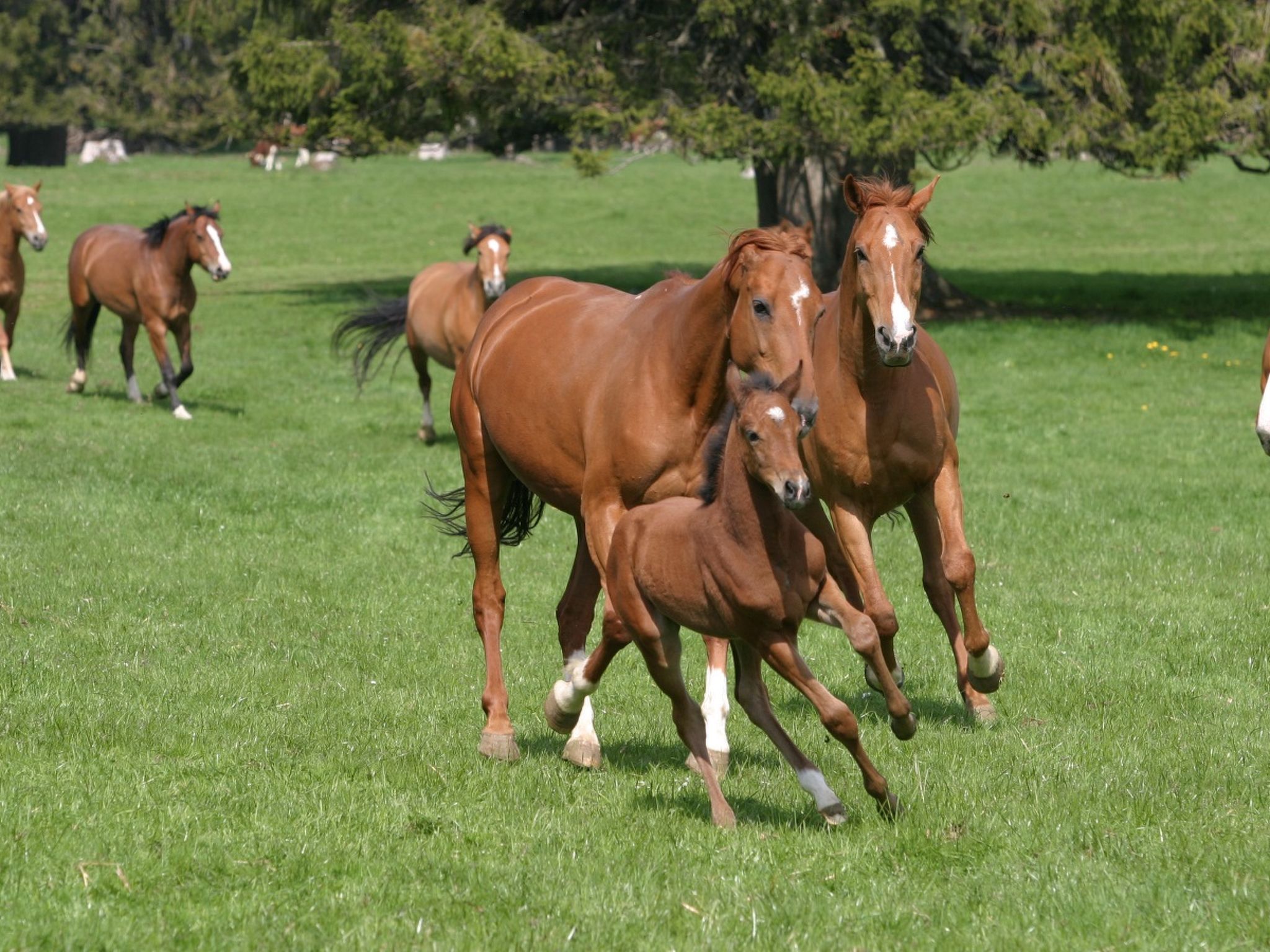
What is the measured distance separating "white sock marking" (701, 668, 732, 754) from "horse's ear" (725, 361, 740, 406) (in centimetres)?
177

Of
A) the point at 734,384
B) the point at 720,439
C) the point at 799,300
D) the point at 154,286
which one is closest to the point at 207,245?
the point at 154,286

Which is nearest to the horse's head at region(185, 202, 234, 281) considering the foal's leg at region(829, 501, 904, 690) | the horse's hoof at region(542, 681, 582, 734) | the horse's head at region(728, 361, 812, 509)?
the foal's leg at region(829, 501, 904, 690)

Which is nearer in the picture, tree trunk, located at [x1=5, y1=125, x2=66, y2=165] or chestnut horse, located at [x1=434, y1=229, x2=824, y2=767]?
chestnut horse, located at [x1=434, y1=229, x2=824, y2=767]

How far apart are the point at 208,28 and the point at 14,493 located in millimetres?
18456

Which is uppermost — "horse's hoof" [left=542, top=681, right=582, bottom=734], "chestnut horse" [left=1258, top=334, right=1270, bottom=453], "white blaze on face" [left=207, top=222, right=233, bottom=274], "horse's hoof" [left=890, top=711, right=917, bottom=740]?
"chestnut horse" [left=1258, top=334, right=1270, bottom=453]

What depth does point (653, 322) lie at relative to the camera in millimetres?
6887

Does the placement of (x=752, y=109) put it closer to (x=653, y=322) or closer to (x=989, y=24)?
(x=989, y=24)

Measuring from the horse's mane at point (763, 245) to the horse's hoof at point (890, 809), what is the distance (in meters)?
2.03

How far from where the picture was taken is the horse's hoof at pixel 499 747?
23.9ft

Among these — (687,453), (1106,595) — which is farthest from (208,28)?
(687,453)

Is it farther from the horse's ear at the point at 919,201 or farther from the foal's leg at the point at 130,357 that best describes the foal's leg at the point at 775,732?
the foal's leg at the point at 130,357

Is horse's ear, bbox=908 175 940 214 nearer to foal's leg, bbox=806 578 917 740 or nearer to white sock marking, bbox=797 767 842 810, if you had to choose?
foal's leg, bbox=806 578 917 740

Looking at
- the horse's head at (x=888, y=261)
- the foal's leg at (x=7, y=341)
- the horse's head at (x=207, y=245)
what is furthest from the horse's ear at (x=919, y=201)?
the foal's leg at (x=7, y=341)

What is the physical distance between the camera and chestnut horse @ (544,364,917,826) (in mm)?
5535
